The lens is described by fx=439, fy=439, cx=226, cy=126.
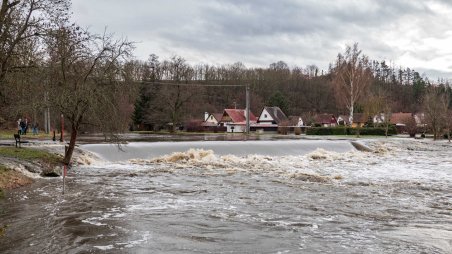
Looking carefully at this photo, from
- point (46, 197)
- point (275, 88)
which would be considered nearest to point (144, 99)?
point (275, 88)

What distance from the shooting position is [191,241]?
875 cm

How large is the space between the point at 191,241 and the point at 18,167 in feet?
37.5

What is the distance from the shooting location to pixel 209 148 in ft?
95.3

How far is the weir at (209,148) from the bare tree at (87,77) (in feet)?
13.7

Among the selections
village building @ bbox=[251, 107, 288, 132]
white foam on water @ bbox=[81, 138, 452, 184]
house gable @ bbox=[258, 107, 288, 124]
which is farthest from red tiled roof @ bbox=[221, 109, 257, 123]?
white foam on water @ bbox=[81, 138, 452, 184]

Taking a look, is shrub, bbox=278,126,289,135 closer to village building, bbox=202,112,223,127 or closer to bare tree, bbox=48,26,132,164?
village building, bbox=202,112,223,127

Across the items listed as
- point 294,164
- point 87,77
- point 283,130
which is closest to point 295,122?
point 283,130

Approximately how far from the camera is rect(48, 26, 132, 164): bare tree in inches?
749

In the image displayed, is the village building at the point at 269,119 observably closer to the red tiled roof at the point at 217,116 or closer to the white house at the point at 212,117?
the red tiled roof at the point at 217,116

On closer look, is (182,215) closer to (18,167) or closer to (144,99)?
(18,167)

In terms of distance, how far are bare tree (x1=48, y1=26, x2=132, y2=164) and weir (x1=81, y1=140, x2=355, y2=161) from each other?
4.17 meters

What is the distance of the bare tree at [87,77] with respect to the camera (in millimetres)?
19031

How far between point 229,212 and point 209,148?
17475mm

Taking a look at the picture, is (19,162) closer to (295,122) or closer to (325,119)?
(295,122)
